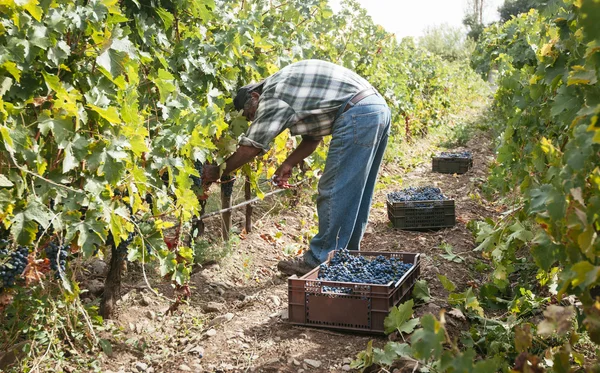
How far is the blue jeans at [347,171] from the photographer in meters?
4.60

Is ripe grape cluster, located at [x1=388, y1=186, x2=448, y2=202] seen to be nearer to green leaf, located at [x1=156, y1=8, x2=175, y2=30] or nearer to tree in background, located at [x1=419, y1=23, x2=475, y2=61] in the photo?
green leaf, located at [x1=156, y1=8, x2=175, y2=30]

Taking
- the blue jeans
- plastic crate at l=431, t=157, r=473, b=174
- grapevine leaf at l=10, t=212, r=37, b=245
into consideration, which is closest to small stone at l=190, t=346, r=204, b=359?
grapevine leaf at l=10, t=212, r=37, b=245

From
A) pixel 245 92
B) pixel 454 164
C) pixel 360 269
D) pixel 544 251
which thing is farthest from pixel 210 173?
pixel 454 164

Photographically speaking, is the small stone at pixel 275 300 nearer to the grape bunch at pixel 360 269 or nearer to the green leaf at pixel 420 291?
the grape bunch at pixel 360 269

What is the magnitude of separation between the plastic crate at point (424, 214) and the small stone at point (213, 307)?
2.57 meters

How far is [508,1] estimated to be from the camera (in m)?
56.7

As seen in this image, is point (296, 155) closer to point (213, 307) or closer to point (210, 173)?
point (210, 173)

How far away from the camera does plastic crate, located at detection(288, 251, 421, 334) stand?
3.64 metres

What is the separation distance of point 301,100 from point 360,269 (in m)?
1.26

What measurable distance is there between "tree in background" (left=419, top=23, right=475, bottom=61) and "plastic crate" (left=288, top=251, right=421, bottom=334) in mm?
47720

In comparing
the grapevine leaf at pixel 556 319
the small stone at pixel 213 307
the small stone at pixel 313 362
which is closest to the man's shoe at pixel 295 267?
the small stone at pixel 213 307

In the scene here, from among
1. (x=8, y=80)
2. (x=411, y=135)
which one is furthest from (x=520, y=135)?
(x=411, y=135)

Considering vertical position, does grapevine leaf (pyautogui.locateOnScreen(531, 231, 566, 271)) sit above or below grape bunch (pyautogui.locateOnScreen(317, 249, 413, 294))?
above

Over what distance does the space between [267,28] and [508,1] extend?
5599 centimetres
